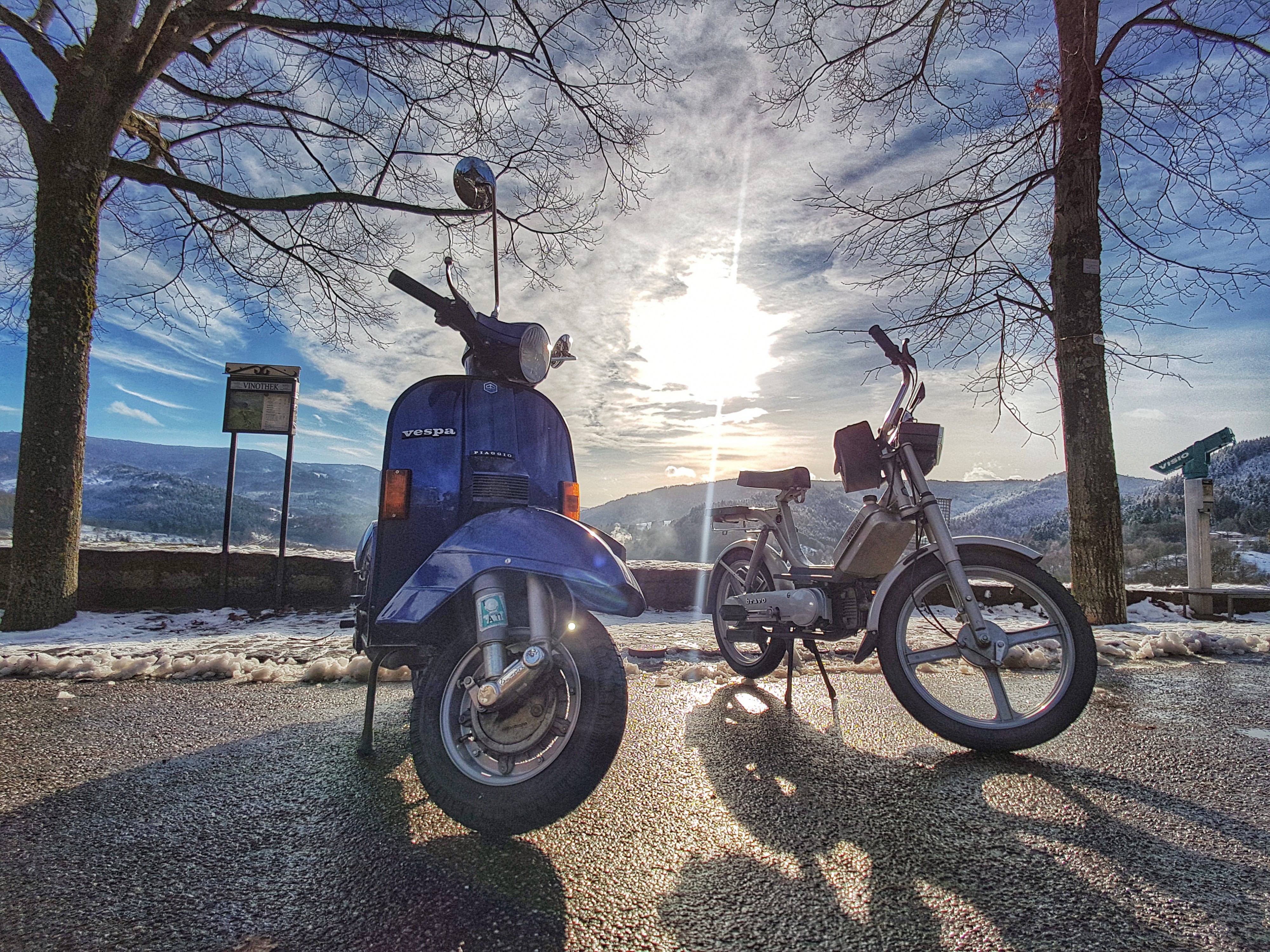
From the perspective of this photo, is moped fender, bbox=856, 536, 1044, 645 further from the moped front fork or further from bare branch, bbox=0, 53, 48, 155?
bare branch, bbox=0, 53, 48, 155

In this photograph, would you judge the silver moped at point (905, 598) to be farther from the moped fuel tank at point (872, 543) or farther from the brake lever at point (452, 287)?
the brake lever at point (452, 287)

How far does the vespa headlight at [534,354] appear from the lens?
2193 mm

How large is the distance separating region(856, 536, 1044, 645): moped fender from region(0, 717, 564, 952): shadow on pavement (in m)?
1.51

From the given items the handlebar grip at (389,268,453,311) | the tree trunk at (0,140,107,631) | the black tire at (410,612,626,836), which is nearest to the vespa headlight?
the handlebar grip at (389,268,453,311)

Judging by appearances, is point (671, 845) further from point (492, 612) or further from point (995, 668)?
point (995, 668)

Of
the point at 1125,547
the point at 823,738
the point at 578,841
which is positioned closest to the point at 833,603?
the point at 823,738

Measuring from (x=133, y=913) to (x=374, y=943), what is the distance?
52cm

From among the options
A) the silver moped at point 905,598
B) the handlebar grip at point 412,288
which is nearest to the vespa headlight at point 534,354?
the handlebar grip at point 412,288

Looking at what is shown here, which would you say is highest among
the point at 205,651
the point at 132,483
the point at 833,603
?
the point at 132,483

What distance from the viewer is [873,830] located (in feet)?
5.33

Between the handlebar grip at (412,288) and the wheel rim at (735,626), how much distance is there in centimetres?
225

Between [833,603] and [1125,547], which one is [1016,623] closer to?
[1125,547]

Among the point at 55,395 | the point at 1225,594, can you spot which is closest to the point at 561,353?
the point at 55,395

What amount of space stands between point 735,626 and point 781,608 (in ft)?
Answer: 1.46
